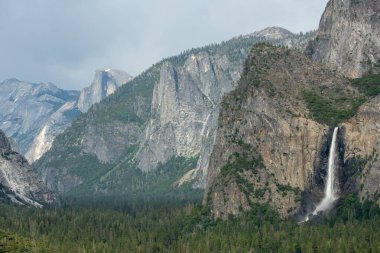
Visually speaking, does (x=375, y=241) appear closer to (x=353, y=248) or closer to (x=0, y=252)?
(x=353, y=248)

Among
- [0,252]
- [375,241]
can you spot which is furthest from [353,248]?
[0,252]

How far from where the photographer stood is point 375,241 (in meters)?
198

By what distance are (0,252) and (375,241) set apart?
102139 mm

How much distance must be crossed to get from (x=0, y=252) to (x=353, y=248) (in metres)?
96.5

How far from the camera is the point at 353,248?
200m

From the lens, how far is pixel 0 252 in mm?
199625

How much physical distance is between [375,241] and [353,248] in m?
6.24
